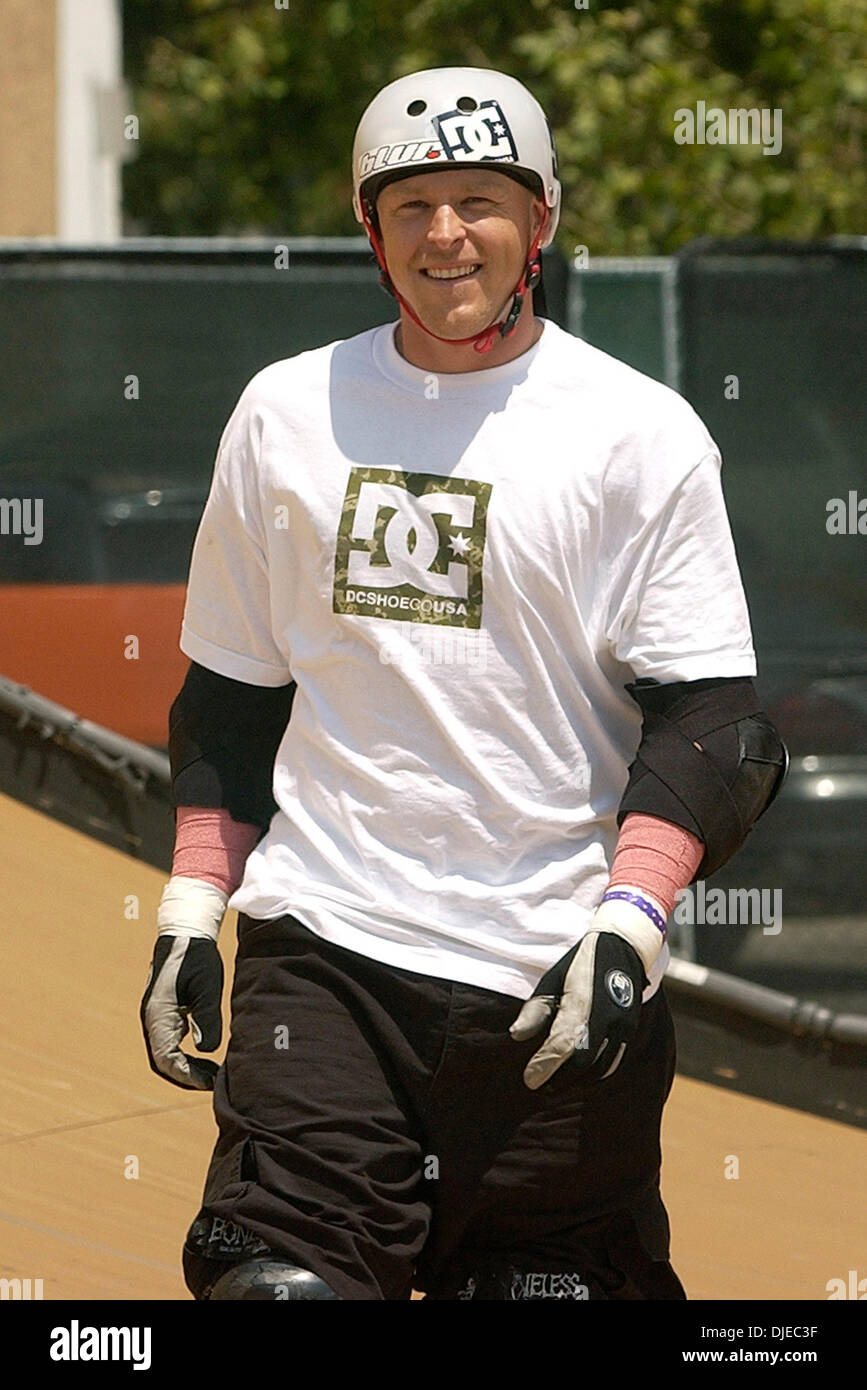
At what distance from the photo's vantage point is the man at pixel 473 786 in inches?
94.2

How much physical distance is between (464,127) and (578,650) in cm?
66

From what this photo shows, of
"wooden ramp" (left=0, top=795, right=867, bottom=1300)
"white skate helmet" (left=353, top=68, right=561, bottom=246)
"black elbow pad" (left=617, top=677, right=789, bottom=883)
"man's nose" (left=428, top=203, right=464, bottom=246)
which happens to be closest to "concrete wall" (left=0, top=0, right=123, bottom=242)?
"wooden ramp" (left=0, top=795, right=867, bottom=1300)

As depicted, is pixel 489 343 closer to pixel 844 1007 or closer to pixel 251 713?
pixel 251 713

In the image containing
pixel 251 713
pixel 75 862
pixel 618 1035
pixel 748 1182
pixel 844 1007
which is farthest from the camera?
pixel 844 1007

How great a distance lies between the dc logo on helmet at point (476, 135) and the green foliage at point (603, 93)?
6.33 metres

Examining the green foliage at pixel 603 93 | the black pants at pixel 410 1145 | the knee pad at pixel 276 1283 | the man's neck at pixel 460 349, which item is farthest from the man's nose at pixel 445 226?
the green foliage at pixel 603 93

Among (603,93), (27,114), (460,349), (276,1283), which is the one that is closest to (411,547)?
(460,349)

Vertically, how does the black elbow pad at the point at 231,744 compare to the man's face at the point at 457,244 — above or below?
below

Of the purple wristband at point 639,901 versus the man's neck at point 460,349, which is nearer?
the purple wristband at point 639,901

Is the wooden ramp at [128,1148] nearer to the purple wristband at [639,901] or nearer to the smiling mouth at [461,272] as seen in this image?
the purple wristband at [639,901]

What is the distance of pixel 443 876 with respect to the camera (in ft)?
7.96

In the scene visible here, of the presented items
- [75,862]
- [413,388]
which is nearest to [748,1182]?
[75,862]

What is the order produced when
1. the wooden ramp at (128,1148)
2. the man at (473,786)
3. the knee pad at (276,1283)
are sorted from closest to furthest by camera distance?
the knee pad at (276,1283)
the man at (473,786)
the wooden ramp at (128,1148)

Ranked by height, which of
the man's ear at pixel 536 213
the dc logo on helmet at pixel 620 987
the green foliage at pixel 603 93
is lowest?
the dc logo on helmet at pixel 620 987
